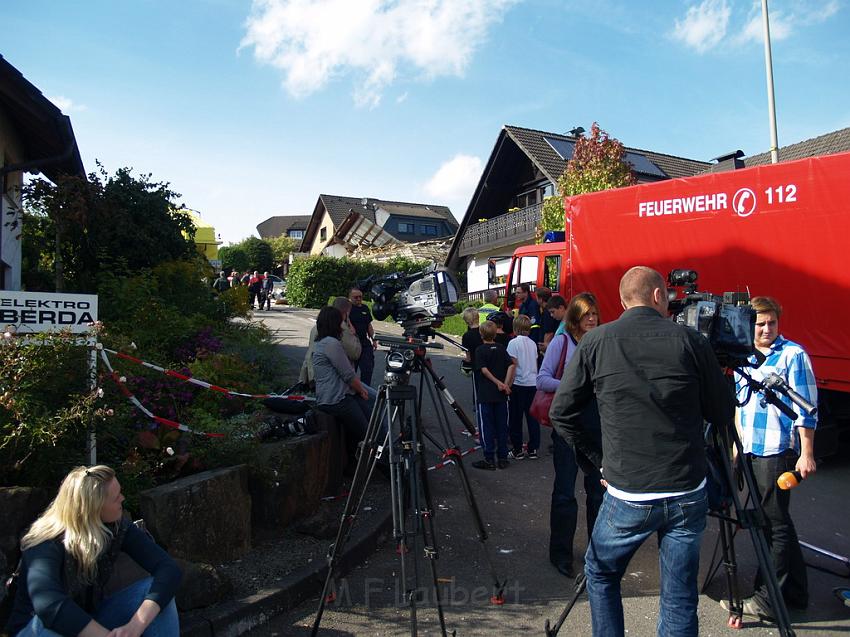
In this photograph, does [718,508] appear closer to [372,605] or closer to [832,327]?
[372,605]

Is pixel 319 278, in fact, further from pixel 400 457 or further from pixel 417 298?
pixel 400 457

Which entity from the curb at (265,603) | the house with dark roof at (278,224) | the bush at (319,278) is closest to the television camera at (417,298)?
the curb at (265,603)

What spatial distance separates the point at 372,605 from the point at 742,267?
240 inches

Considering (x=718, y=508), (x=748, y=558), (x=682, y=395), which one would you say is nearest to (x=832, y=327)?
(x=748, y=558)

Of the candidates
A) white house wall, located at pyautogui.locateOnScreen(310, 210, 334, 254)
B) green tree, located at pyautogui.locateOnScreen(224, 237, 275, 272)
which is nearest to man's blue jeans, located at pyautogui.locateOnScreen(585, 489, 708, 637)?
white house wall, located at pyautogui.locateOnScreen(310, 210, 334, 254)

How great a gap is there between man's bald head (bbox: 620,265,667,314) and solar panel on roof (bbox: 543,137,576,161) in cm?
2445

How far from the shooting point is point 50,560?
2.85 meters

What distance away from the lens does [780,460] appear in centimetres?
386

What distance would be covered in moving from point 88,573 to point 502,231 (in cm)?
2513

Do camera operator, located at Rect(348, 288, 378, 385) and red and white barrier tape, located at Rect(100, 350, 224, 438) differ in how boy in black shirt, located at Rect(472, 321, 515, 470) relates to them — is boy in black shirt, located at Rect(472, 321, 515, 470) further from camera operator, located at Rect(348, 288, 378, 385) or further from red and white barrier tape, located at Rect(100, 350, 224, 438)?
red and white barrier tape, located at Rect(100, 350, 224, 438)

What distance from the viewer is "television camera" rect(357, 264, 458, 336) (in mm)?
6067

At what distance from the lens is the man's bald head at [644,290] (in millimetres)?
3064

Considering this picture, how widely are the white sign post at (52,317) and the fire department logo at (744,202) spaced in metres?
7.05

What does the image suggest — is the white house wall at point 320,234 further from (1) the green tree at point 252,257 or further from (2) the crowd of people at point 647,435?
(2) the crowd of people at point 647,435
